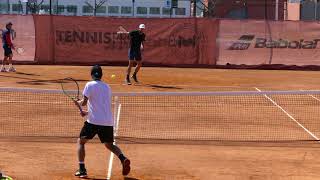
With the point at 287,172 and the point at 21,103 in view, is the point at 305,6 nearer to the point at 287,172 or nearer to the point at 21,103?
the point at 21,103

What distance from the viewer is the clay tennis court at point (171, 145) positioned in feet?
27.3

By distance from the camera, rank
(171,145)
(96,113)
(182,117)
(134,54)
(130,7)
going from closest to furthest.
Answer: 1. (96,113)
2. (171,145)
3. (182,117)
4. (134,54)
5. (130,7)

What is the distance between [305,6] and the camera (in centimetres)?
5009

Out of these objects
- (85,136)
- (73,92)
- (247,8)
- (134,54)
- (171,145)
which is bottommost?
(171,145)

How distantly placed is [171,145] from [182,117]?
2826 mm

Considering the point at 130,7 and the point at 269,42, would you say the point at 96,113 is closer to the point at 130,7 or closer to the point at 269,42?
the point at 269,42

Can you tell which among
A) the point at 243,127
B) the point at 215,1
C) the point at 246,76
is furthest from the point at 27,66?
the point at 215,1

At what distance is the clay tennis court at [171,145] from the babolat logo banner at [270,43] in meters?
7.46

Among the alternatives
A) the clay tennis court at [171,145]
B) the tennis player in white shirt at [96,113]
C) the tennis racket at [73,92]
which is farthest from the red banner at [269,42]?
the tennis player in white shirt at [96,113]

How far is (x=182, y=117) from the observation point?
12.9 m

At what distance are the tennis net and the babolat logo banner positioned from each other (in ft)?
32.3

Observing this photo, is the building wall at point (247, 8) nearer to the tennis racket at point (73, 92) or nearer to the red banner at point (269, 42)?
the red banner at point (269, 42)

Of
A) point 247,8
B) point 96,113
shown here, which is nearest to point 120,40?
point 96,113

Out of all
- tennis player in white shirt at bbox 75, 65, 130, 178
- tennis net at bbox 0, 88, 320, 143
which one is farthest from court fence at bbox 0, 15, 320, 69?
tennis player in white shirt at bbox 75, 65, 130, 178
